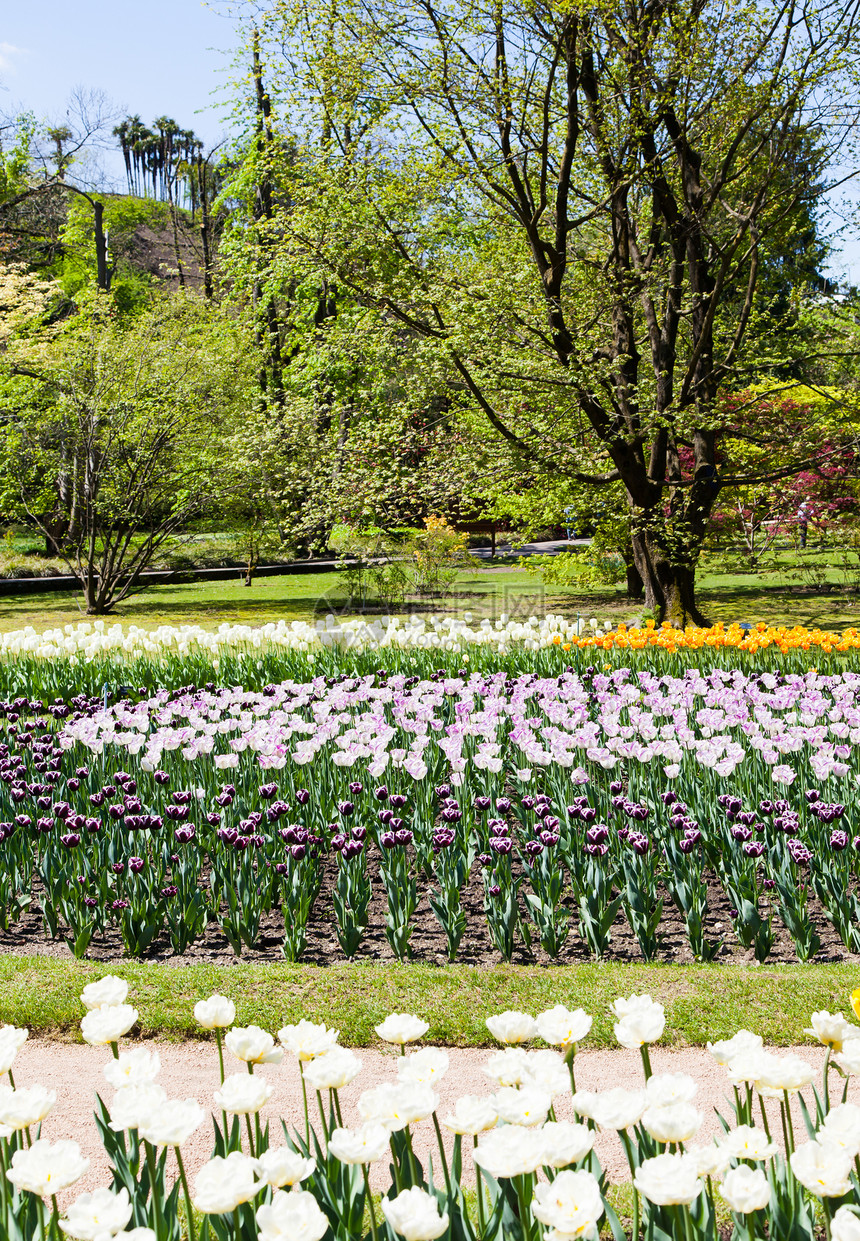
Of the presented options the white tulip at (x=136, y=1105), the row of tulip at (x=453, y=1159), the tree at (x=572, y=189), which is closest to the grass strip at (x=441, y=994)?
the row of tulip at (x=453, y=1159)

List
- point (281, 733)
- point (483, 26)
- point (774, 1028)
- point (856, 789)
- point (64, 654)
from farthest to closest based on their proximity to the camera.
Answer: point (483, 26) → point (64, 654) → point (281, 733) → point (856, 789) → point (774, 1028)

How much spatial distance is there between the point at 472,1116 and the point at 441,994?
2.11 metres

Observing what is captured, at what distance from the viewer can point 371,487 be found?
43.4 ft

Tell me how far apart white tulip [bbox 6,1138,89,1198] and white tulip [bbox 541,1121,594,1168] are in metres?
0.71

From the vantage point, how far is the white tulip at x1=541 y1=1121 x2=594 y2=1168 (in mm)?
1525

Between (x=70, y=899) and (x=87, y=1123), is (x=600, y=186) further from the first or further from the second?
(x=87, y=1123)

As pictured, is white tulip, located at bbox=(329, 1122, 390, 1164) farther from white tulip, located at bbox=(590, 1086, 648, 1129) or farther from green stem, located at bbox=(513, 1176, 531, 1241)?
white tulip, located at bbox=(590, 1086, 648, 1129)

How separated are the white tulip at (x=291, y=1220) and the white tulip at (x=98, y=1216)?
0.70 ft

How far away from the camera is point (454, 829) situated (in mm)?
5059

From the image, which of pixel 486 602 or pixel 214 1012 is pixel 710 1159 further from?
pixel 486 602

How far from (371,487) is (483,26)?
17.7 ft

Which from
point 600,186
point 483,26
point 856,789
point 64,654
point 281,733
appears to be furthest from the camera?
point 600,186

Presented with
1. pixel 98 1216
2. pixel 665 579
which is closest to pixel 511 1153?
pixel 98 1216

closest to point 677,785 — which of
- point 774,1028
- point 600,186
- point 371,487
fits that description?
point 774,1028
